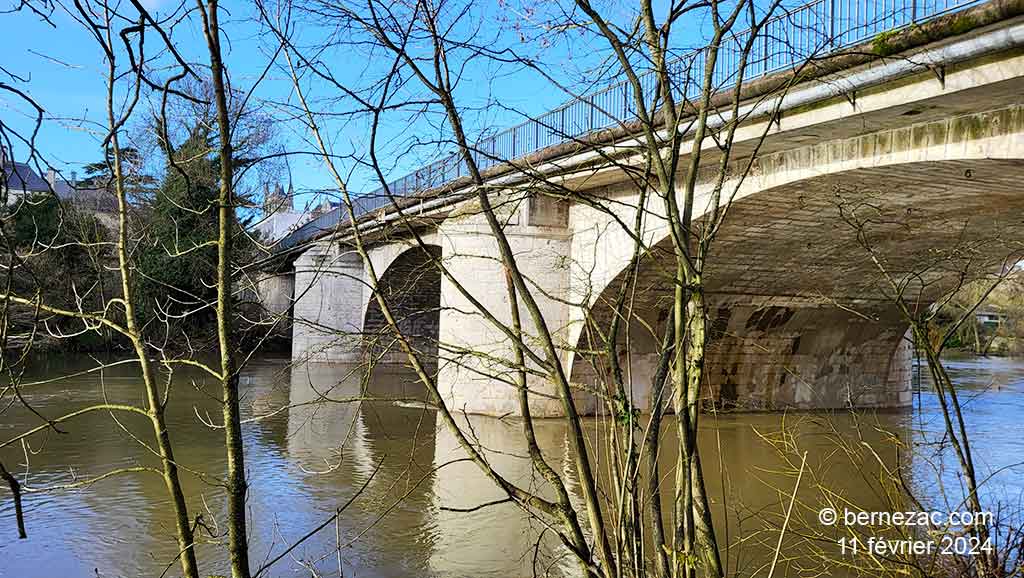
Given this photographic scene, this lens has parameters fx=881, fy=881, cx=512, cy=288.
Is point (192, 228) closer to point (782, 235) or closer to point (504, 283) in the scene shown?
point (504, 283)

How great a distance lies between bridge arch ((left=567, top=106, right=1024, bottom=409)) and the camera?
7402 millimetres

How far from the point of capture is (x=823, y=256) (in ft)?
41.7

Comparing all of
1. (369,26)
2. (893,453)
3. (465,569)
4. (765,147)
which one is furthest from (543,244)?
(369,26)

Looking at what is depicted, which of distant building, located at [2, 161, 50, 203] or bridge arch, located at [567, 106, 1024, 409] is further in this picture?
bridge arch, located at [567, 106, 1024, 409]

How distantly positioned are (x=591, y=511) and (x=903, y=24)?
5.72 meters

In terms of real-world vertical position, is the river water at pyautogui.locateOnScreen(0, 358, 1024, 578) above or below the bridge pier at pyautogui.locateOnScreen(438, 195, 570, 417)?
below

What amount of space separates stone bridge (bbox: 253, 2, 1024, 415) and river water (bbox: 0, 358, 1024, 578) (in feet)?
1.81

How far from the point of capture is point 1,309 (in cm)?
165

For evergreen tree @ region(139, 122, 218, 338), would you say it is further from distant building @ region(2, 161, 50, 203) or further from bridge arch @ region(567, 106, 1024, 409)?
bridge arch @ region(567, 106, 1024, 409)

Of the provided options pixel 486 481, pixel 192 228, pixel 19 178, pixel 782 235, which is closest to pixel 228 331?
pixel 19 178

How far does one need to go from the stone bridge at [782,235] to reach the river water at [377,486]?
55 cm

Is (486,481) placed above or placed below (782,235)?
below

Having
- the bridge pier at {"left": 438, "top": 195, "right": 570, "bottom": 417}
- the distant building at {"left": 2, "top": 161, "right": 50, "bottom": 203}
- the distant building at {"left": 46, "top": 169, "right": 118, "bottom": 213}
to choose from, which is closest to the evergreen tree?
the distant building at {"left": 46, "top": 169, "right": 118, "bottom": 213}

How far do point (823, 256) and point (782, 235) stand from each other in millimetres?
1586
